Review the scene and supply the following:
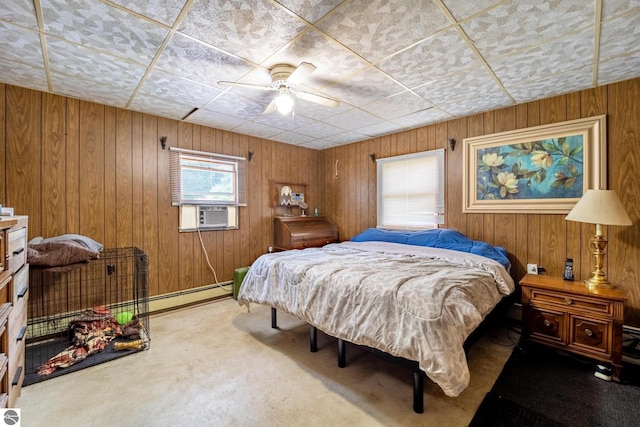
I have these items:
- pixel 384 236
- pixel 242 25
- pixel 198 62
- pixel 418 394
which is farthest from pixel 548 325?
pixel 198 62

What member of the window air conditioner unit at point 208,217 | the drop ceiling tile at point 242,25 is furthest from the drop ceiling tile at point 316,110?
the window air conditioner unit at point 208,217

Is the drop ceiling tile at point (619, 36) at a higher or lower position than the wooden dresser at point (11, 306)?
higher

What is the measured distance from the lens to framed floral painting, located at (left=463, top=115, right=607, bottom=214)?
262 cm

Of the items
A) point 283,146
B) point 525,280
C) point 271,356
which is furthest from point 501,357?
point 283,146

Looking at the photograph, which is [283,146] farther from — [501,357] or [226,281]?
[501,357]

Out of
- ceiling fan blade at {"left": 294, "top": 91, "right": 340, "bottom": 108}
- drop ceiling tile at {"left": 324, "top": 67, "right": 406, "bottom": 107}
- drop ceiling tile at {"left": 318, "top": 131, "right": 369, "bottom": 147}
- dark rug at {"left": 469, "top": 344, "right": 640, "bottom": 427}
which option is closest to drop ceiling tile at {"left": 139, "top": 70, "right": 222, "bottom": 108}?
ceiling fan blade at {"left": 294, "top": 91, "right": 340, "bottom": 108}

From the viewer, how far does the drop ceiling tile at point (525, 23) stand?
1.58 m

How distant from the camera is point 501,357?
2.31m

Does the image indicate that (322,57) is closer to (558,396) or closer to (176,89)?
(176,89)

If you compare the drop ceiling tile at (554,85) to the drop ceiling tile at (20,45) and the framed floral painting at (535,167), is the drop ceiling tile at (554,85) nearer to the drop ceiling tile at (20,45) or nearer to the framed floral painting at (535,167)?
the framed floral painting at (535,167)

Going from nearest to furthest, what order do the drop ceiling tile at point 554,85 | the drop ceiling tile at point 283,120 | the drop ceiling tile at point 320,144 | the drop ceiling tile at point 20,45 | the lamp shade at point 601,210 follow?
the drop ceiling tile at point 20,45, the lamp shade at point 601,210, the drop ceiling tile at point 554,85, the drop ceiling tile at point 283,120, the drop ceiling tile at point 320,144

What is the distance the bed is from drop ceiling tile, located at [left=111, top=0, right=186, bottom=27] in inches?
77.1

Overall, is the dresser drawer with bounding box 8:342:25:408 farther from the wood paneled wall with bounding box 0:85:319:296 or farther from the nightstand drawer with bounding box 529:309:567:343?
the nightstand drawer with bounding box 529:309:567:343

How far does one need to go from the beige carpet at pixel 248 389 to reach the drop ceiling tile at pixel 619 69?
2480 mm
